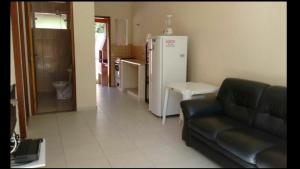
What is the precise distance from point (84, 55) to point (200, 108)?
2.08m

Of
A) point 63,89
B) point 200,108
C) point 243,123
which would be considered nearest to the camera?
point 243,123

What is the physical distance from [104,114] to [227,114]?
1874mm

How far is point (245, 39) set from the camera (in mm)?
2516

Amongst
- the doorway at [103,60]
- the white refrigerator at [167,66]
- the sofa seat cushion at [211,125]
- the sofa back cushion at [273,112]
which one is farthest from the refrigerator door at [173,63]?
the doorway at [103,60]

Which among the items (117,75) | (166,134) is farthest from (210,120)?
(117,75)

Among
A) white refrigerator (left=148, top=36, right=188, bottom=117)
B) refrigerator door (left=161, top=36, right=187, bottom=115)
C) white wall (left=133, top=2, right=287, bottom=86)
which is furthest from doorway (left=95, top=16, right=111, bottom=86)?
refrigerator door (left=161, top=36, right=187, bottom=115)

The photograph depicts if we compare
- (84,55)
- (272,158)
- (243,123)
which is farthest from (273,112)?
(84,55)

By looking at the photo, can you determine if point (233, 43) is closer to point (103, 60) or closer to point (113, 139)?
point (113, 139)

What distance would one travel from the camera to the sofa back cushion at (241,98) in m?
2.15

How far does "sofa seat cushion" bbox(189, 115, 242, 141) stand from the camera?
201 centimetres

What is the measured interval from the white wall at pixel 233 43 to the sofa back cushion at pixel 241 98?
0.27 meters

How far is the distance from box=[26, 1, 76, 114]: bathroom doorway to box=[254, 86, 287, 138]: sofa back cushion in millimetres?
2713

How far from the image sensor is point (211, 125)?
6.85ft

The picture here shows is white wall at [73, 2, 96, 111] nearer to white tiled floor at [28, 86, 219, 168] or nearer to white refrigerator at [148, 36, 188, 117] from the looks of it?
white tiled floor at [28, 86, 219, 168]
